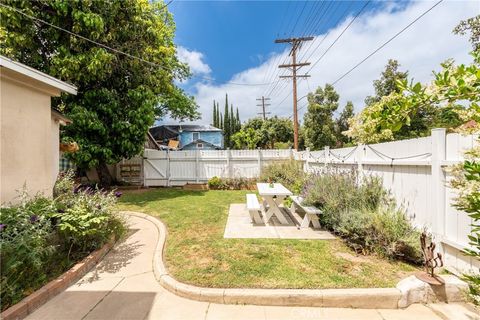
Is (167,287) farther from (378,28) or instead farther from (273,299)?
(378,28)

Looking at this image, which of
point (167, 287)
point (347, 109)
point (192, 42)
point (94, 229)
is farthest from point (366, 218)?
point (347, 109)

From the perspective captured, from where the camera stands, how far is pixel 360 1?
21.1 ft

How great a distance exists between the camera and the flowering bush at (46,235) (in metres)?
2.84

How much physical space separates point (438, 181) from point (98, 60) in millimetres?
10438

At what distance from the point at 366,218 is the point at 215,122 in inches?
1583

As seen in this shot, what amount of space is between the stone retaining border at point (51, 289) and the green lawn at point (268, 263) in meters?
1.23

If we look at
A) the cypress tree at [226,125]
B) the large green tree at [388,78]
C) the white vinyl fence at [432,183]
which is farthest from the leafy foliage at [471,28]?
the cypress tree at [226,125]

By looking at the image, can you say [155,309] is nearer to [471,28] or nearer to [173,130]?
[471,28]

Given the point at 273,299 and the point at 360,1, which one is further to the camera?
the point at 360,1

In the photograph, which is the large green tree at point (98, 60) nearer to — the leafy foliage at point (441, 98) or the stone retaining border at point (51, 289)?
the stone retaining border at point (51, 289)

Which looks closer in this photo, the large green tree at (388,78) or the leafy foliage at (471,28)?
the leafy foliage at (471,28)

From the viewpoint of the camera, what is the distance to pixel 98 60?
28.2ft

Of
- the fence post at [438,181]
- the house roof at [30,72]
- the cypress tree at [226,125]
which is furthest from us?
the cypress tree at [226,125]

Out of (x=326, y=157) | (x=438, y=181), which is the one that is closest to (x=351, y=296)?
(x=438, y=181)
